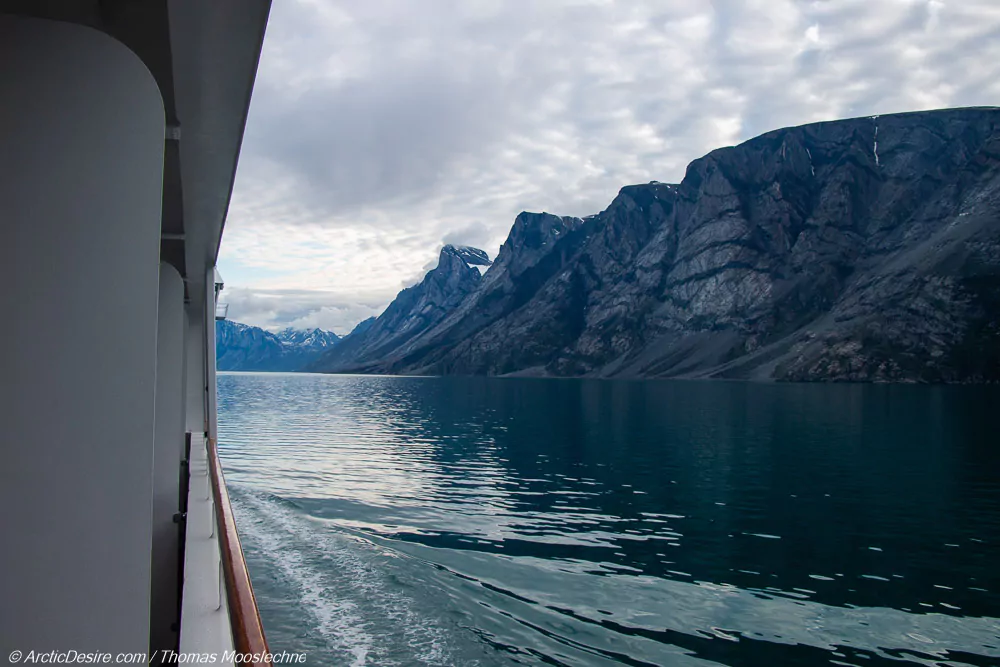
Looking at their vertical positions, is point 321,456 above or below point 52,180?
below

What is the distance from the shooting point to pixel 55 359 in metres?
3.45

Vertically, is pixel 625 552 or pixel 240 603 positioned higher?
pixel 240 603

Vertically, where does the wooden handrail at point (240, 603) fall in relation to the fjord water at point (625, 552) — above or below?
above

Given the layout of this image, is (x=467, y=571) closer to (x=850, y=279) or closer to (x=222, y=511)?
(x=222, y=511)

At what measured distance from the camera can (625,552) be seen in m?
15.7

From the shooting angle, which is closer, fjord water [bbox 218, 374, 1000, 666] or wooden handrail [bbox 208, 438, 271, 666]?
wooden handrail [bbox 208, 438, 271, 666]

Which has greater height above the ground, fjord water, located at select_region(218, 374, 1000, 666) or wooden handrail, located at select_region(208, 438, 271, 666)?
wooden handrail, located at select_region(208, 438, 271, 666)

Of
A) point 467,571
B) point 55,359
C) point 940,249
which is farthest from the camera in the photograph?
point 940,249

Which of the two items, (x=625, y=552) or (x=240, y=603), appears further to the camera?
(x=625, y=552)

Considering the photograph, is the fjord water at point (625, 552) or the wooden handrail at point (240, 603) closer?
the wooden handrail at point (240, 603)

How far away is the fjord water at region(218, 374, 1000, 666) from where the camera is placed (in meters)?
10.4

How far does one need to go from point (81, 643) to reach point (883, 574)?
15511 mm

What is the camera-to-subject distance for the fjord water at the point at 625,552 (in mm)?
10367

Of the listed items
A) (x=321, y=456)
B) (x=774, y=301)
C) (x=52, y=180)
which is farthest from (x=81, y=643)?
(x=774, y=301)
